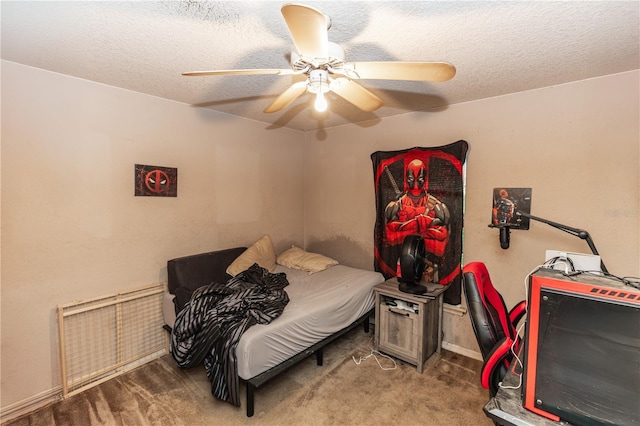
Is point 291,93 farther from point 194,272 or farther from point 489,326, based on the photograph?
point 194,272

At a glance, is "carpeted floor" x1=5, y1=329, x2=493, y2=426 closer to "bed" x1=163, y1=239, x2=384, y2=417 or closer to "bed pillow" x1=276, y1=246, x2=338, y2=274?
"bed" x1=163, y1=239, x2=384, y2=417

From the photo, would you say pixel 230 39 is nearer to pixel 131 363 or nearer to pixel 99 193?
pixel 99 193

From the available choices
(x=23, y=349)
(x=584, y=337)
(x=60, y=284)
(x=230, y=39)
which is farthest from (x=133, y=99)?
(x=584, y=337)

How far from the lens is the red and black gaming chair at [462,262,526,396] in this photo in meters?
1.43

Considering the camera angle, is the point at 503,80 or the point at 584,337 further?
the point at 503,80

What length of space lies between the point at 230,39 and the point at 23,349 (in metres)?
2.61

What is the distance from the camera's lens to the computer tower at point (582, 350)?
88cm

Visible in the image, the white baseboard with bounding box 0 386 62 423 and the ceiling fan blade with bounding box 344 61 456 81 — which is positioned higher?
the ceiling fan blade with bounding box 344 61 456 81

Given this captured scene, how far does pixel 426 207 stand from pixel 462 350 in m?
1.48

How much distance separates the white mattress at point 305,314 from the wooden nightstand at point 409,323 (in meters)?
0.25

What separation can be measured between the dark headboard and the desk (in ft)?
7.40

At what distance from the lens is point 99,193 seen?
2.41m

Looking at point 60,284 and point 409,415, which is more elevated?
point 60,284

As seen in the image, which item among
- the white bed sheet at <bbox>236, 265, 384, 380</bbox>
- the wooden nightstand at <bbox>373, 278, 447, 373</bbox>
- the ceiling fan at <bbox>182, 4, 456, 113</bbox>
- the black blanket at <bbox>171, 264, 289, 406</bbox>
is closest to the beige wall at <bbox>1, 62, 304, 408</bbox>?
the black blanket at <bbox>171, 264, 289, 406</bbox>
